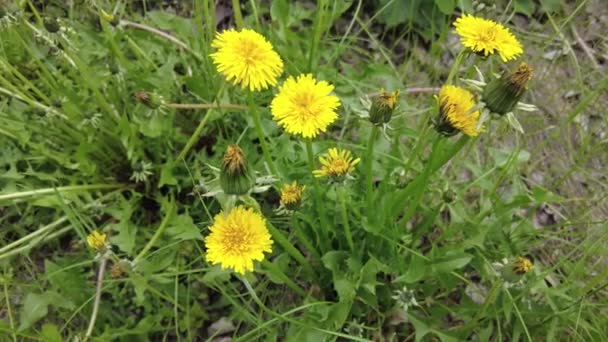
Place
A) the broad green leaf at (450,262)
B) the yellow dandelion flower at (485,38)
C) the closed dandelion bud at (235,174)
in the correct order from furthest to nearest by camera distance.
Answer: the broad green leaf at (450,262)
the yellow dandelion flower at (485,38)
the closed dandelion bud at (235,174)

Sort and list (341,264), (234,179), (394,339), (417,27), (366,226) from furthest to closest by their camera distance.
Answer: (417,27)
(394,339)
(341,264)
(366,226)
(234,179)

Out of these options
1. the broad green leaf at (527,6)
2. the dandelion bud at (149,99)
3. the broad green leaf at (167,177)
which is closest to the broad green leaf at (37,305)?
the broad green leaf at (167,177)

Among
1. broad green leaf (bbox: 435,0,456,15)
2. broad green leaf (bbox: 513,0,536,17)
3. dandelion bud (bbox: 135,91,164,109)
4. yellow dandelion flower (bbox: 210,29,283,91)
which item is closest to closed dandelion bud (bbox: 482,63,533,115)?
yellow dandelion flower (bbox: 210,29,283,91)

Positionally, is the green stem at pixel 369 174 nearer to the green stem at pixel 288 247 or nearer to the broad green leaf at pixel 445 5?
the green stem at pixel 288 247

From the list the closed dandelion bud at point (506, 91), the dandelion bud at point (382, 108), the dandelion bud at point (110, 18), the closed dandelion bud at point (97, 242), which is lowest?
the closed dandelion bud at point (97, 242)

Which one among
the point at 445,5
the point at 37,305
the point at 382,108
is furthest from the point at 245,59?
the point at 445,5

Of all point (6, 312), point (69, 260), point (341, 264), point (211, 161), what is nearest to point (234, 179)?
point (341, 264)

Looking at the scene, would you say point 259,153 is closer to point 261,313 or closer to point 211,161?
point 211,161
